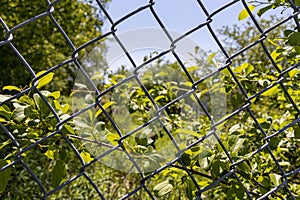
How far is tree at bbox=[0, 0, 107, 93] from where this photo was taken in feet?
22.3

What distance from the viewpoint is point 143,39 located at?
1.50 metres

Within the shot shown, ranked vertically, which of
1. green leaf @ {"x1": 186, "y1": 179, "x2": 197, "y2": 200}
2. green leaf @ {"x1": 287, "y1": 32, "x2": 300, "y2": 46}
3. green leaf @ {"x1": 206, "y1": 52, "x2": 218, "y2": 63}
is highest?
green leaf @ {"x1": 206, "y1": 52, "x2": 218, "y2": 63}

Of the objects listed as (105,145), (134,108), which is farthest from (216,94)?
(105,145)

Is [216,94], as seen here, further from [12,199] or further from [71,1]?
[71,1]

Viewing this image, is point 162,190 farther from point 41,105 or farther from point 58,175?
point 41,105

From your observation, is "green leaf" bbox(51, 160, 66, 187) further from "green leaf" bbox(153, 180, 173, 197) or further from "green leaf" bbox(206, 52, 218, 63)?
"green leaf" bbox(206, 52, 218, 63)

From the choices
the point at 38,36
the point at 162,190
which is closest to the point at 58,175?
the point at 162,190

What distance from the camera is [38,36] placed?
7184 millimetres

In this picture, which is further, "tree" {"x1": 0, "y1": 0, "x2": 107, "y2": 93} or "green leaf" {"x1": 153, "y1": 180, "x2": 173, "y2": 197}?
"tree" {"x1": 0, "y1": 0, "x2": 107, "y2": 93}

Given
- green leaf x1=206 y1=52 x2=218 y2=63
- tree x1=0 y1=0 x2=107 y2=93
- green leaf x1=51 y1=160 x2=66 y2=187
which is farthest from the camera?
tree x1=0 y1=0 x2=107 y2=93

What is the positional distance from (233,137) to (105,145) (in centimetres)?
38

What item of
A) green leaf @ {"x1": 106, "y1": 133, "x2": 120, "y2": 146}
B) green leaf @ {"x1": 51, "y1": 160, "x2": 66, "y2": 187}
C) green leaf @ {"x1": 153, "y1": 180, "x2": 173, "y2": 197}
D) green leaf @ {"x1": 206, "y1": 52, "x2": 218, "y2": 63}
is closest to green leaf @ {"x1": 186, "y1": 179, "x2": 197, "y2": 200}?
green leaf @ {"x1": 153, "y1": 180, "x2": 173, "y2": 197}

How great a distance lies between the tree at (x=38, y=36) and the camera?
6.80 metres

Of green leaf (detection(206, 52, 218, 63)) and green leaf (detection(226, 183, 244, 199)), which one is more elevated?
green leaf (detection(206, 52, 218, 63))
